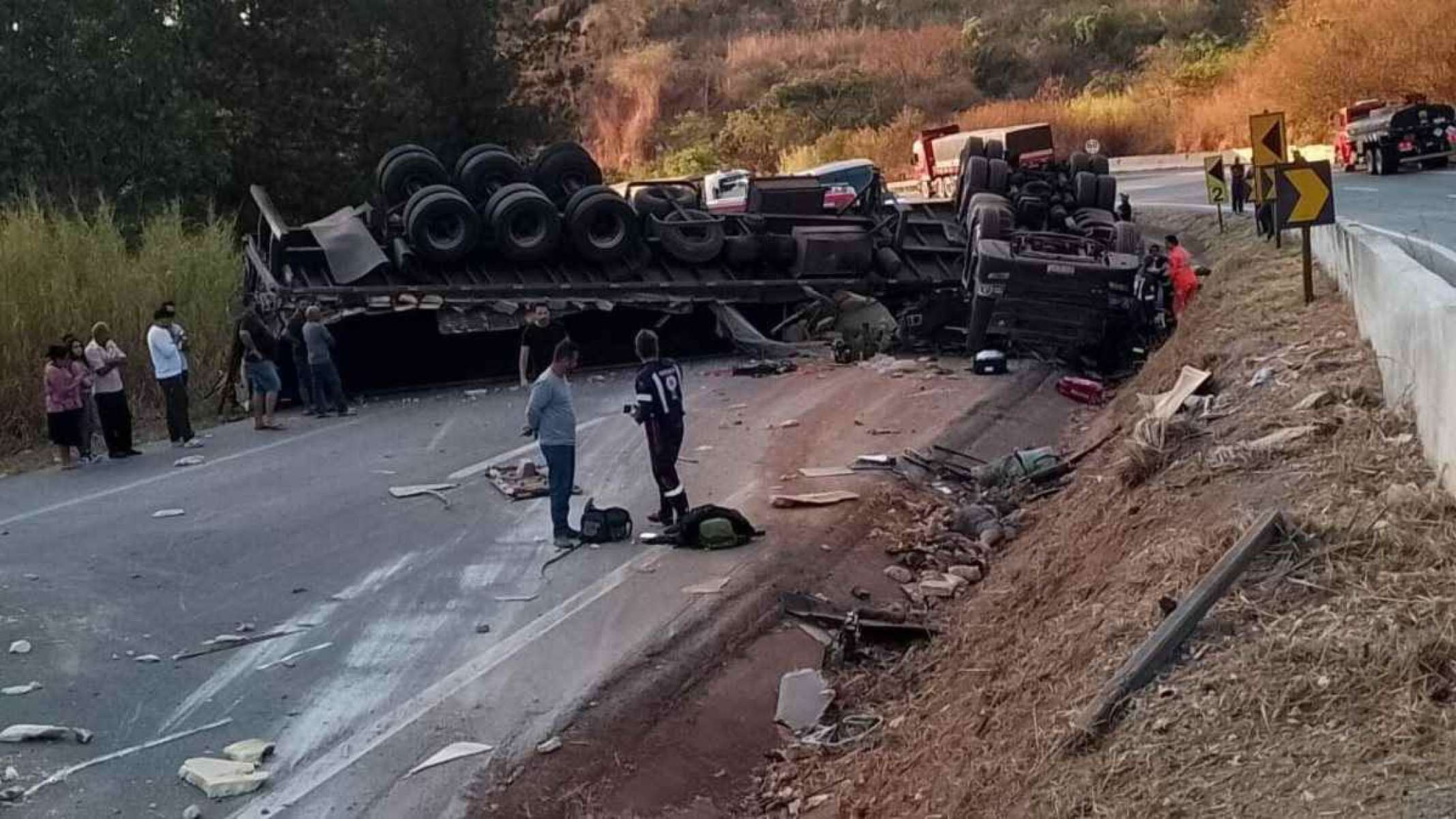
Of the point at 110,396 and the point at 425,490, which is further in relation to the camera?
the point at 110,396

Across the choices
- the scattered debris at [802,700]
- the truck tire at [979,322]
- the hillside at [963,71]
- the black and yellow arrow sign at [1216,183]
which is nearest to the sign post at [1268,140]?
the truck tire at [979,322]

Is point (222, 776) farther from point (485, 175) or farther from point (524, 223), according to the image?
point (485, 175)

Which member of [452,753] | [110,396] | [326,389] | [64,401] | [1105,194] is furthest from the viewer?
[1105,194]

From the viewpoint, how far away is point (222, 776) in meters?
6.78

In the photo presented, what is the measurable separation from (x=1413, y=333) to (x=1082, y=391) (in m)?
9.46

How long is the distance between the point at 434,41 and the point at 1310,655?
30.9m

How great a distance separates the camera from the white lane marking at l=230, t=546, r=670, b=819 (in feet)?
21.8

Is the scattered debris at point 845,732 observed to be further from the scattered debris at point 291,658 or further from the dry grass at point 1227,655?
the scattered debris at point 291,658

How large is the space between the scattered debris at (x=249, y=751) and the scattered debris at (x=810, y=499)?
196 inches

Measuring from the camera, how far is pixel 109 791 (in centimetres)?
674

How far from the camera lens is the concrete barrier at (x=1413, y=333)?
5688 millimetres

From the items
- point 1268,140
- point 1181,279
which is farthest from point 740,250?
point 1268,140

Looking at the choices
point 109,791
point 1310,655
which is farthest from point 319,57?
point 1310,655

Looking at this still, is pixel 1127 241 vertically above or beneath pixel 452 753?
above
